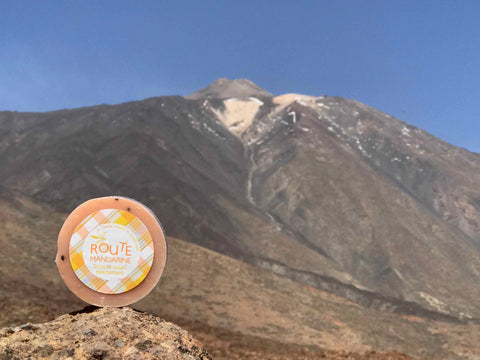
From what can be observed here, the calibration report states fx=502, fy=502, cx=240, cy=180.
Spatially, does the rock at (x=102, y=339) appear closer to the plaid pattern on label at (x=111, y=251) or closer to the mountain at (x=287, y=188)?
the plaid pattern on label at (x=111, y=251)

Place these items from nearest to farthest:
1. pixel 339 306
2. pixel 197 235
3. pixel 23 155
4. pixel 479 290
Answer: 1. pixel 339 306
2. pixel 197 235
3. pixel 479 290
4. pixel 23 155

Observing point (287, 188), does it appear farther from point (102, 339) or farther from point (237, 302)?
point (102, 339)

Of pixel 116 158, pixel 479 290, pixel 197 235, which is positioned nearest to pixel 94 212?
pixel 197 235

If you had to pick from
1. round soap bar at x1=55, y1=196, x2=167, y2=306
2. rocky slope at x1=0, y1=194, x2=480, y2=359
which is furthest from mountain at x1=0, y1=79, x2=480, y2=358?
round soap bar at x1=55, y1=196, x2=167, y2=306

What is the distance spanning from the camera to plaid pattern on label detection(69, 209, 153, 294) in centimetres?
771

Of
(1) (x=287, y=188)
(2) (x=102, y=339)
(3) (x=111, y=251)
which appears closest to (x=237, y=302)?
(3) (x=111, y=251)

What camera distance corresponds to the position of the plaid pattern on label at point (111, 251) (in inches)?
304

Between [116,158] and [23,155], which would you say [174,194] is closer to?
[116,158]

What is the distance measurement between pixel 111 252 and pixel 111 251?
0.02 meters

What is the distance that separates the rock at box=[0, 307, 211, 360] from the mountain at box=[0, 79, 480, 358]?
38.2 meters

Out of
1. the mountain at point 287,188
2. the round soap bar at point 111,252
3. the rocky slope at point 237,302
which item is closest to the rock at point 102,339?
the round soap bar at point 111,252

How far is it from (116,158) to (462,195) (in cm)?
10613

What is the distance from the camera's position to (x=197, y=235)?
8106cm

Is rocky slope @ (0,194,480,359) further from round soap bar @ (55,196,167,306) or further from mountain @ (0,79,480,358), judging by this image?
round soap bar @ (55,196,167,306)
